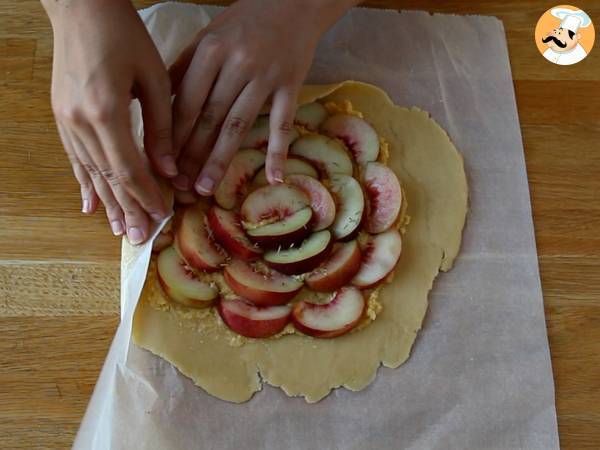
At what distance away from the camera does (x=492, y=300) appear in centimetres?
155

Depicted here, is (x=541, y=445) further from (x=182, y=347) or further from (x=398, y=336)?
(x=182, y=347)

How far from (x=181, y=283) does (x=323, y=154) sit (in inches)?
17.6

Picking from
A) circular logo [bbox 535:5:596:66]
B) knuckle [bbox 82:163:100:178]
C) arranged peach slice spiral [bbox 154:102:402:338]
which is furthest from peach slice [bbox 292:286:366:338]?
circular logo [bbox 535:5:596:66]

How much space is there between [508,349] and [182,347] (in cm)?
71

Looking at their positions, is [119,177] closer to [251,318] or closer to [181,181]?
[181,181]

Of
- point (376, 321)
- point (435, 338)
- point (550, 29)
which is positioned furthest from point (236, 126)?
point (550, 29)

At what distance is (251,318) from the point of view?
4.65ft

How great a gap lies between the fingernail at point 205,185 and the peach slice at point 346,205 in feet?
0.98

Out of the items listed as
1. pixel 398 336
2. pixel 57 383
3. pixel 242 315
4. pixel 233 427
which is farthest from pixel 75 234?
pixel 398 336

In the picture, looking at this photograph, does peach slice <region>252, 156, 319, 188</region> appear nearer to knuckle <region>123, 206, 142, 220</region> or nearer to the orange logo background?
knuckle <region>123, 206, 142, 220</region>

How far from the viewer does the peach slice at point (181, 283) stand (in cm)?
142

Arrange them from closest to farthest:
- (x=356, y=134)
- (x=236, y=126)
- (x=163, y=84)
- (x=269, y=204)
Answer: (x=163, y=84) → (x=236, y=126) → (x=269, y=204) → (x=356, y=134)

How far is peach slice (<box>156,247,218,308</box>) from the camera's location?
142 cm

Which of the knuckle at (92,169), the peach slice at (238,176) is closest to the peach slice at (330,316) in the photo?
the peach slice at (238,176)
